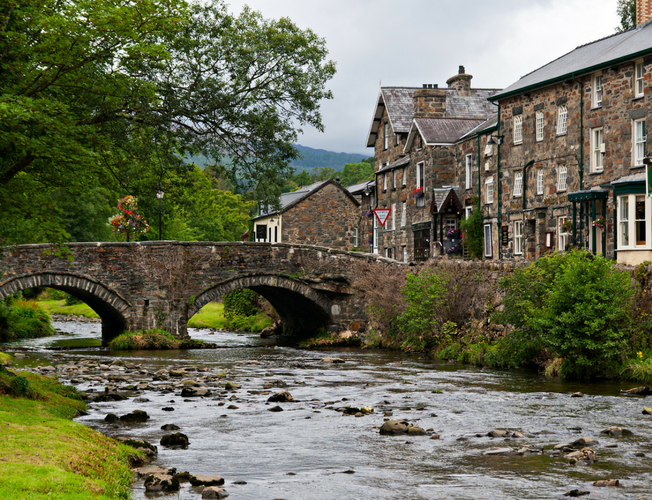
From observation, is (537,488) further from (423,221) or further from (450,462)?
(423,221)

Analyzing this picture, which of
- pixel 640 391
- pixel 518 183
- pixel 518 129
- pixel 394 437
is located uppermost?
pixel 518 129

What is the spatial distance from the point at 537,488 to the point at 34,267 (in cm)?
2677

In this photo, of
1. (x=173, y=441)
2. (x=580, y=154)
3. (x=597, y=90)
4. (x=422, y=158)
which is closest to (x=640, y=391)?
(x=173, y=441)

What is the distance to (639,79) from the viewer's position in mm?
29844

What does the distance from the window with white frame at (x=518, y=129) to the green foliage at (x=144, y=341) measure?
19216 mm

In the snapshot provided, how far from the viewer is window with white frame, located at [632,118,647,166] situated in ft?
97.0

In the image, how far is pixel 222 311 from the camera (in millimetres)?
55938

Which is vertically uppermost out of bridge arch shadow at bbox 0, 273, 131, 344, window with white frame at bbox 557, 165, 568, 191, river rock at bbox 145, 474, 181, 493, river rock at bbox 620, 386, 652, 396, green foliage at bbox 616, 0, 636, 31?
green foliage at bbox 616, 0, 636, 31

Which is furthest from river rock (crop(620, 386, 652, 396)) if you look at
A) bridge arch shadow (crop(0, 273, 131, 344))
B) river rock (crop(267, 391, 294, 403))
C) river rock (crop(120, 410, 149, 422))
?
bridge arch shadow (crop(0, 273, 131, 344))

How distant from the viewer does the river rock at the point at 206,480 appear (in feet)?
33.7

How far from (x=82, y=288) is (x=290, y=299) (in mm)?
11148

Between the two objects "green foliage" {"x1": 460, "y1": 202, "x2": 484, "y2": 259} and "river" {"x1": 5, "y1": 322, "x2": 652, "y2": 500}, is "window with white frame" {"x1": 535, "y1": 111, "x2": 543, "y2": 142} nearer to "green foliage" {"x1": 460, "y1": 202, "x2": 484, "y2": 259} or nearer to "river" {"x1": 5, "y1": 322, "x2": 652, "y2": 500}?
"green foliage" {"x1": 460, "y1": 202, "x2": 484, "y2": 259}

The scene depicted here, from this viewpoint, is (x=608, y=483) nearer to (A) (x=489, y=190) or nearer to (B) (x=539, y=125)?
(B) (x=539, y=125)

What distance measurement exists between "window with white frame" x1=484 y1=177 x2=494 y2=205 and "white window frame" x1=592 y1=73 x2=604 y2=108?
28.1 feet
